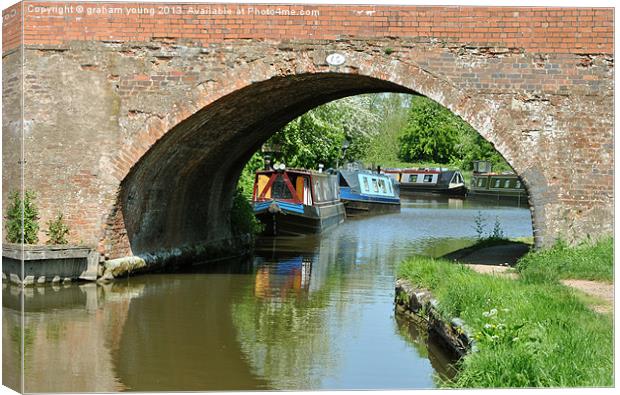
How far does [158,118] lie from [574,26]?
17.2 ft

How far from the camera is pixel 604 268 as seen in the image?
1002cm

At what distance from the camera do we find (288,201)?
23750 millimetres

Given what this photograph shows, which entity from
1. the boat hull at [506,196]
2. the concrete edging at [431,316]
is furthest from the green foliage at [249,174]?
the boat hull at [506,196]

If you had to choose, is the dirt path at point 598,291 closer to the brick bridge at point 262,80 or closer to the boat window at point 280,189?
the brick bridge at point 262,80

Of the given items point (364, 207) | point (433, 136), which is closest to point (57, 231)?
point (364, 207)

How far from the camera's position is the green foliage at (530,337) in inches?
252

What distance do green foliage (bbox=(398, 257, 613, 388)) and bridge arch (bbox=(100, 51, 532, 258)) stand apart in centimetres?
303

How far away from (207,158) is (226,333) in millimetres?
5399

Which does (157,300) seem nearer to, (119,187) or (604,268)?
(119,187)

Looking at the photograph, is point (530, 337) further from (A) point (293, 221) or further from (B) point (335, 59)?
(A) point (293, 221)

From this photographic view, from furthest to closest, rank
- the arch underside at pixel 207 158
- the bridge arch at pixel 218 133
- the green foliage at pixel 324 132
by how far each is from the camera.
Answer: the green foliage at pixel 324 132 < the arch underside at pixel 207 158 < the bridge arch at pixel 218 133

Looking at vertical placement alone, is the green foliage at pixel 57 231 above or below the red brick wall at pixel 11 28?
below

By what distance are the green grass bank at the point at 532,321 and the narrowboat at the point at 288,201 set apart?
11.9 m

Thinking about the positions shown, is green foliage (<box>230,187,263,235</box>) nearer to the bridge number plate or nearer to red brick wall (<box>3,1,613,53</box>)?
red brick wall (<box>3,1,613,53</box>)
